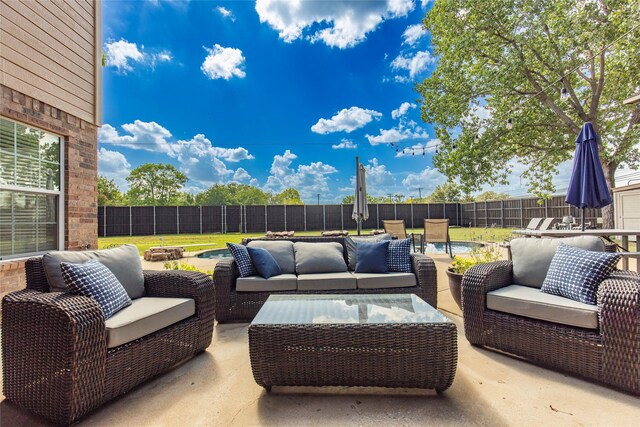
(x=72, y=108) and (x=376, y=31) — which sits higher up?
(x=376, y=31)

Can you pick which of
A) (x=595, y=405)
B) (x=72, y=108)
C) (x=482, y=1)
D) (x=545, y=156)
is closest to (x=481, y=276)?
(x=595, y=405)

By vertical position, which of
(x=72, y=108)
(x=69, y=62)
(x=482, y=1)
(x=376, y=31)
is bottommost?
(x=72, y=108)

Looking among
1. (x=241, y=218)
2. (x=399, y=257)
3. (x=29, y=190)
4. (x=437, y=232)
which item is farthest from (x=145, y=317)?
(x=241, y=218)

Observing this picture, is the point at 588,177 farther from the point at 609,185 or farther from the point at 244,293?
the point at 609,185

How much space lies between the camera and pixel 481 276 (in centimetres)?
233

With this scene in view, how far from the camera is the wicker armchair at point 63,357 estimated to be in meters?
1.48

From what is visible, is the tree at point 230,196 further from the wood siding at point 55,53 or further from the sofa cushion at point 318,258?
the sofa cushion at point 318,258

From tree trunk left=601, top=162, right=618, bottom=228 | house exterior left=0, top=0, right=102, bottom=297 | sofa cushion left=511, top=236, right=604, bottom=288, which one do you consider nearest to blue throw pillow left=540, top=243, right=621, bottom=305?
sofa cushion left=511, top=236, right=604, bottom=288

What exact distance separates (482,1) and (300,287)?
8485mm

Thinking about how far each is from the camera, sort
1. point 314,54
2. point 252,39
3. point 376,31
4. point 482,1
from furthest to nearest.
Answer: point 314,54 → point 252,39 → point 376,31 → point 482,1

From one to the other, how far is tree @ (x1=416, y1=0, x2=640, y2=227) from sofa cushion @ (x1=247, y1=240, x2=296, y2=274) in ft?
23.0

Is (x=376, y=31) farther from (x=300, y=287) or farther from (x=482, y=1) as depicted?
(x=300, y=287)

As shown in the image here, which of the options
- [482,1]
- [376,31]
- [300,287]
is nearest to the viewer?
[300,287]

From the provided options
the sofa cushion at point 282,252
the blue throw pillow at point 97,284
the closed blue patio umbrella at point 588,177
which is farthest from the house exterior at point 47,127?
the closed blue patio umbrella at point 588,177
